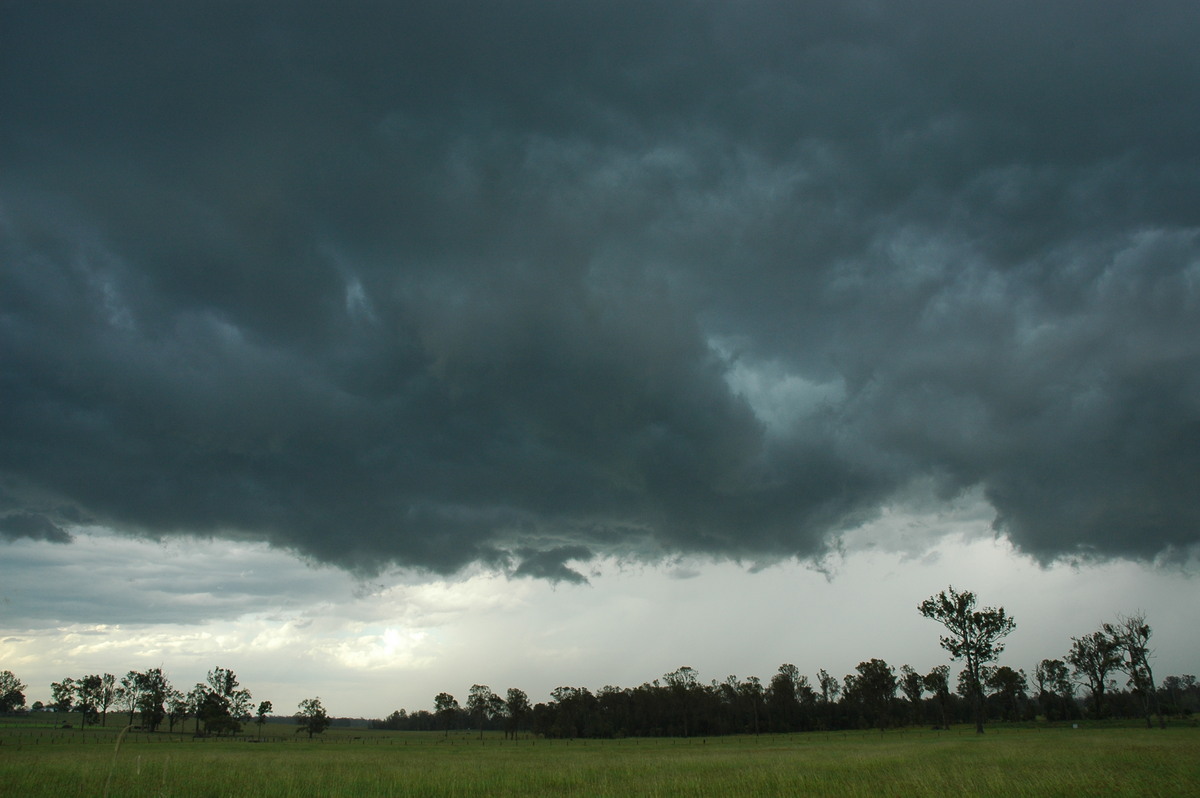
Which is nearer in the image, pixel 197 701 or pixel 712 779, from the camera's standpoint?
pixel 712 779

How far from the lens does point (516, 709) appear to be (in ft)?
629

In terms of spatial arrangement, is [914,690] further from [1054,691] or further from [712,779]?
[712,779]

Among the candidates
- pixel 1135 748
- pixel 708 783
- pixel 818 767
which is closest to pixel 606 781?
pixel 708 783

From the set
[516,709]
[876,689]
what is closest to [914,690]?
[876,689]

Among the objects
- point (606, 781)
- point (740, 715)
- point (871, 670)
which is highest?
point (606, 781)

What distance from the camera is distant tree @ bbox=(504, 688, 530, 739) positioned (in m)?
188

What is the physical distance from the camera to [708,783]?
104ft

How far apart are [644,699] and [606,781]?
153 meters

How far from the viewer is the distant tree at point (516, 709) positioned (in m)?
188

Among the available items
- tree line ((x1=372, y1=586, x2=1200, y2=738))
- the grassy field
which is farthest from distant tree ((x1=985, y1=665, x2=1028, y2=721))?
the grassy field

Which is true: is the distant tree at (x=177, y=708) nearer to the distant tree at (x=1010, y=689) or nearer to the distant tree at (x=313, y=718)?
the distant tree at (x=313, y=718)

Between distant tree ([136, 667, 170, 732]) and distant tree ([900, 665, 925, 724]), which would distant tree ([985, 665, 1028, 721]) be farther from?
distant tree ([136, 667, 170, 732])

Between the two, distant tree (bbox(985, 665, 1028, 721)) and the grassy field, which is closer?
the grassy field

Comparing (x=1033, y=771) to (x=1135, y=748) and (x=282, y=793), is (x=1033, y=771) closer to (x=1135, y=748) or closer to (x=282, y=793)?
(x=1135, y=748)
